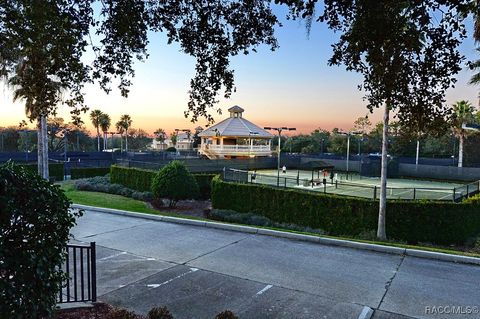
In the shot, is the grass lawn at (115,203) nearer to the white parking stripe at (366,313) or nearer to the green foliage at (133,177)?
the green foliage at (133,177)

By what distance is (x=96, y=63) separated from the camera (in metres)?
5.63

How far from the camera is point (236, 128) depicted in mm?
65688

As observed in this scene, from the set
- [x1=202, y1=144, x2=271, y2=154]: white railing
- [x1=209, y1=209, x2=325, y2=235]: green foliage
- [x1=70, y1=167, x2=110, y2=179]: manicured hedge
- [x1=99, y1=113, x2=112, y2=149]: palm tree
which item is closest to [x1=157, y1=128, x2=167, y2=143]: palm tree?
[x1=99, y1=113, x2=112, y2=149]: palm tree

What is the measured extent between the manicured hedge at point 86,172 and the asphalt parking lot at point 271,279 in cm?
2536

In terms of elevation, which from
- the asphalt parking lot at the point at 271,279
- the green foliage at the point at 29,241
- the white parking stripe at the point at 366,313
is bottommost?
the asphalt parking lot at the point at 271,279

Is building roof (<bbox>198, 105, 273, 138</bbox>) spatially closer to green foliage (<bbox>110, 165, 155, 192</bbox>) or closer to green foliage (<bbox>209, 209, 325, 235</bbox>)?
green foliage (<bbox>110, 165, 155, 192</bbox>)

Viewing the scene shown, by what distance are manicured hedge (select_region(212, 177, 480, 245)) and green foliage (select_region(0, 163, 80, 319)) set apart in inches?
501

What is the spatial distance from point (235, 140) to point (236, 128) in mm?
2290

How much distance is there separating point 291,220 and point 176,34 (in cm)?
1257

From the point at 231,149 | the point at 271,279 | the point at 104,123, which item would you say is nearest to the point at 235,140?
the point at 231,149

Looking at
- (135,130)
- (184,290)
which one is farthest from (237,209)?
(135,130)

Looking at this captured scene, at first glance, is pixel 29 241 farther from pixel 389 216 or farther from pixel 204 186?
pixel 204 186

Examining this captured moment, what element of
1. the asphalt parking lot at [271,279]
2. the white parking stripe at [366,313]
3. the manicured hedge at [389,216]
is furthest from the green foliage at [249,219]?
the white parking stripe at [366,313]

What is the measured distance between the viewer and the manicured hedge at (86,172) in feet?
110
